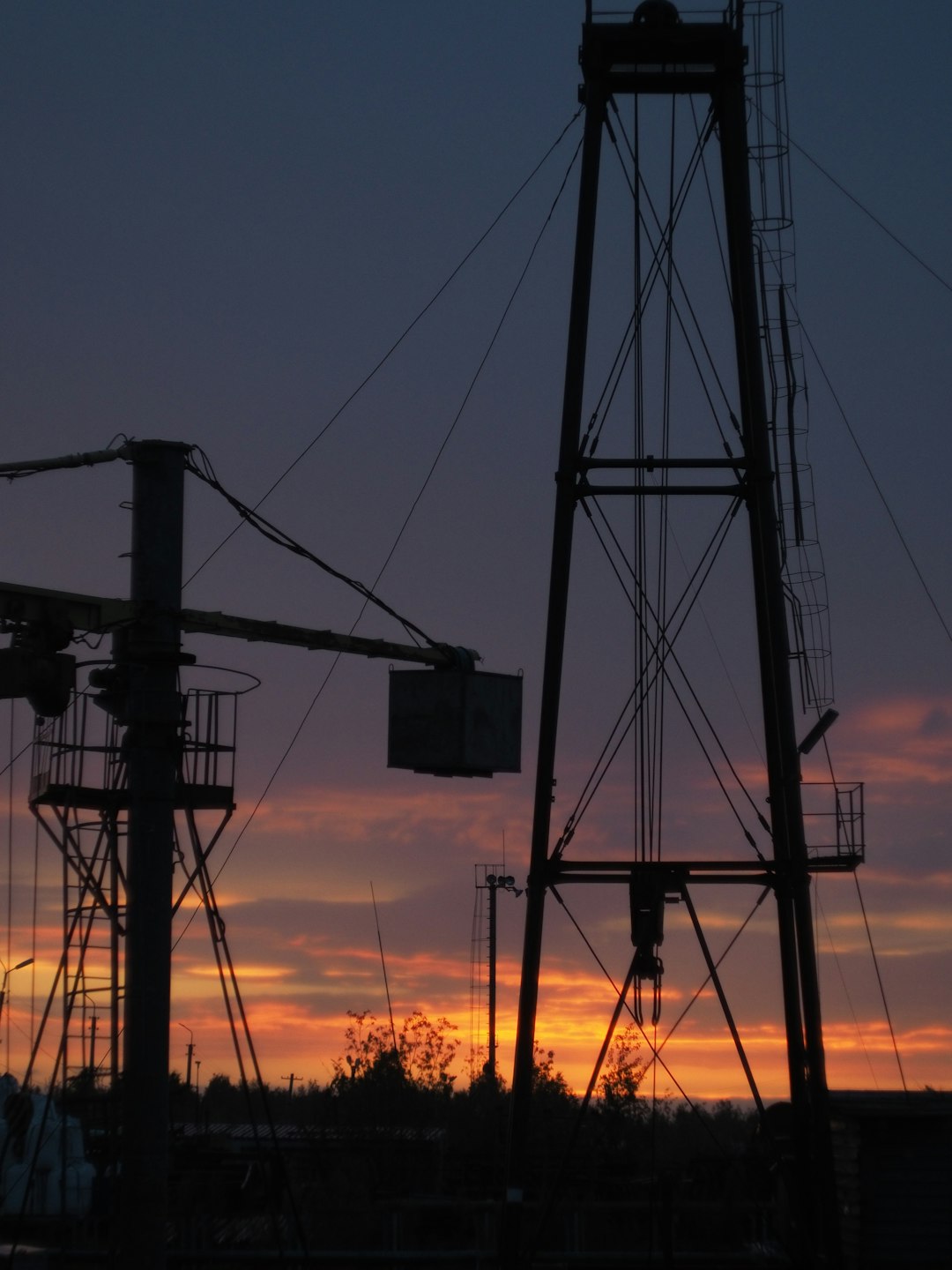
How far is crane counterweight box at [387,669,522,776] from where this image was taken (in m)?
20.2

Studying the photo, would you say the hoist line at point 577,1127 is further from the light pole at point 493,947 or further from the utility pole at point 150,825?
the light pole at point 493,947

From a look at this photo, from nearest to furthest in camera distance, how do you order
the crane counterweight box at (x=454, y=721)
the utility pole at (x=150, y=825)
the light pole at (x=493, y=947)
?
the utility pole at (x=150, y=825), the crane counterweight box at (x=454, y=721), the light pole at (x=493, y=947)

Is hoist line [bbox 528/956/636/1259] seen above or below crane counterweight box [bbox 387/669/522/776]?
below

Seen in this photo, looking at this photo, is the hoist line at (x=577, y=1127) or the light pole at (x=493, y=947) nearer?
the hoist line at (x=577, y=1127)

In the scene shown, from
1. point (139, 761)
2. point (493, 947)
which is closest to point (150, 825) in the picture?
point (139, 761)

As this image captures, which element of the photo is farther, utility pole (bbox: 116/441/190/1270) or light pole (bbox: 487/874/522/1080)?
light pole (bbox: 487/874/522/1080)

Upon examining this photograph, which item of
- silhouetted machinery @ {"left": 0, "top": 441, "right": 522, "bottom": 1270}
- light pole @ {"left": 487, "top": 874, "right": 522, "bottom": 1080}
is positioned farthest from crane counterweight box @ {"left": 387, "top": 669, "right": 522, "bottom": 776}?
light pole @ {"left": 487, "top": 874, "right": 522, "bottom": 1080}

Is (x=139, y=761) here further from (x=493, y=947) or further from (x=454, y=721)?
(x=493, y=947)

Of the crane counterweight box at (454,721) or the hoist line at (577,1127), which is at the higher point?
the crane counterweight box at (454,721)

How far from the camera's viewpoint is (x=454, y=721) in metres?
20.2

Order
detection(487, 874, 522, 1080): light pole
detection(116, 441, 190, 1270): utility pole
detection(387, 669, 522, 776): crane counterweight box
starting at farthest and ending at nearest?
detection(487, 874, 522, 1080): light pole → detection(387, 669, 522, 776): crane counterweight box → detection(116, 441, 190, 1270): utility pole

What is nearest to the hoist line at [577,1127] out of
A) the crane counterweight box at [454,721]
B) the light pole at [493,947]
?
the crane counterweight box at [454,721]

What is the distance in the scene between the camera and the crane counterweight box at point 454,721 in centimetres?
2016

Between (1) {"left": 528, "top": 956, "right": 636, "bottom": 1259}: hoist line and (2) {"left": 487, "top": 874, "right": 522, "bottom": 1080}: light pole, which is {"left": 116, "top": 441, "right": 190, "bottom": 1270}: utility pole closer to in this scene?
(1) {"left": 528, "top": 956, "right": 636, "bottom": 1259}: hoist line
